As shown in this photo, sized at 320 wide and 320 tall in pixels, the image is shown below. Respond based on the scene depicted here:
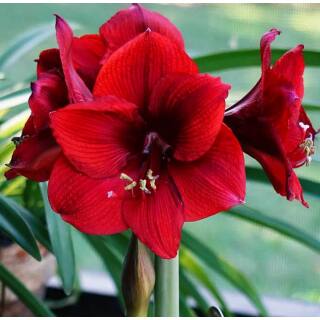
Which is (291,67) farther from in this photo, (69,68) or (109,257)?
(109,257)

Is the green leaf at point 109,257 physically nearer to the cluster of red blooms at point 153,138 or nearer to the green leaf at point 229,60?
the green leaf at point 229,60

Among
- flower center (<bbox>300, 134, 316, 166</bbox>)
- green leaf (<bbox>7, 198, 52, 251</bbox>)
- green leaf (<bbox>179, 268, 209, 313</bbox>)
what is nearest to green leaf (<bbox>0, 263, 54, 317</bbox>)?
green leaf (<bbox>7, 198, 52, 251</bbox>)

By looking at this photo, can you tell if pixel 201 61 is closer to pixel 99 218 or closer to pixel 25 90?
pixel 25 90

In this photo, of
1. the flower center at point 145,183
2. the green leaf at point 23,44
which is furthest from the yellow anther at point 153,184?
the green leaf at point 23,44

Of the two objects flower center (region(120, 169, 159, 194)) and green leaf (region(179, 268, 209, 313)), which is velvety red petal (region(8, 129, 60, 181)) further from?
green leaf (region(179, 268, 209, 313))

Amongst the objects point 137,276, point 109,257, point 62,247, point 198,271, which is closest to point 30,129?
point 137,276
